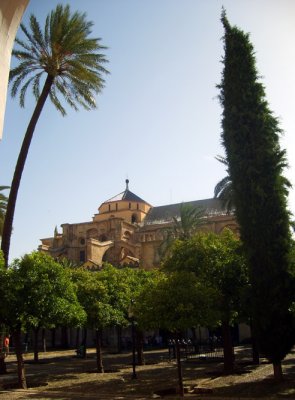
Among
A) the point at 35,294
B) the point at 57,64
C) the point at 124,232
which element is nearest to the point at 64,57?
the point at 57,64

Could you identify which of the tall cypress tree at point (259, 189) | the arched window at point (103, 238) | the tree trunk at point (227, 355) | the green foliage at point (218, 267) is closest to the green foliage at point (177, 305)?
the green foliage at point (218, 267)

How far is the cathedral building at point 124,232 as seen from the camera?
4788cm

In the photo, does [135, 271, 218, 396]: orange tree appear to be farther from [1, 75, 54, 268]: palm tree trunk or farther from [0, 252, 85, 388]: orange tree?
[1, 75, 54, 268]: palm tree trunk

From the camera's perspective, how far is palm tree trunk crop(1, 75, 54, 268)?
17.2 metres

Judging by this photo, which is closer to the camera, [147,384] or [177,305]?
[177,305]

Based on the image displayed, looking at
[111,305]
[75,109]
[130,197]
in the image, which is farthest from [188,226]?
[130,197]

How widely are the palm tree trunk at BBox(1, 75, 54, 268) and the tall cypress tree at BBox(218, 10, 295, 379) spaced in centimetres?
853

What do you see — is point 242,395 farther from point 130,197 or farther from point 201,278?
point 130,197

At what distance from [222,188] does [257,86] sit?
11126 millimetres

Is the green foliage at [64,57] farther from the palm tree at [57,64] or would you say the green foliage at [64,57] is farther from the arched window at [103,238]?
the arched window at [103,238]

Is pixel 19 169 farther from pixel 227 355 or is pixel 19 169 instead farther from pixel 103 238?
pixel 103 238

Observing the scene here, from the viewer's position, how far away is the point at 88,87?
64.5ft

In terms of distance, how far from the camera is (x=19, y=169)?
58.8 ft

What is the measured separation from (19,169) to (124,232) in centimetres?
3725
